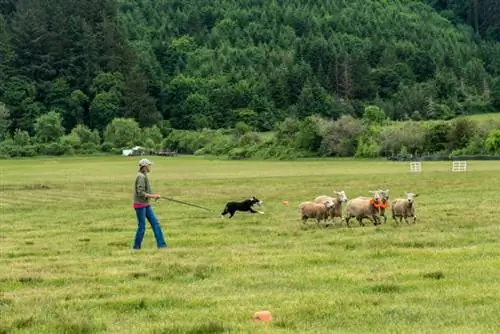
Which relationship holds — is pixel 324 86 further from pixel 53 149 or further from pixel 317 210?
pixel 317 210

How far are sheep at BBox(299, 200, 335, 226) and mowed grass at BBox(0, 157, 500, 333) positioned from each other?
0.37 meters

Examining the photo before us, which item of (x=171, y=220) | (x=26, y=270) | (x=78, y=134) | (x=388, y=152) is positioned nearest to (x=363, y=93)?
(x=78, y=134)

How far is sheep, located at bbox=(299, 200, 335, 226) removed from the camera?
2631 cm

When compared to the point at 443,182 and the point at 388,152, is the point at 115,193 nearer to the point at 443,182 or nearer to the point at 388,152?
the point at 443,182

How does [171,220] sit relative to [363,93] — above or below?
below

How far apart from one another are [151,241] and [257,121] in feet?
469

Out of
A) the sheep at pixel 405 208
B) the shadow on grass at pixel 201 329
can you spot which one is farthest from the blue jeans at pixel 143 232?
the shadow on grass at pixel 201 329

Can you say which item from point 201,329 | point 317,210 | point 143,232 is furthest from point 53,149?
point 201,329

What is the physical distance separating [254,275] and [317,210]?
33.7 ft

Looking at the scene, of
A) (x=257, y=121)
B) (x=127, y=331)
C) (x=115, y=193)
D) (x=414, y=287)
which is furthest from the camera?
(x=257, y=121)

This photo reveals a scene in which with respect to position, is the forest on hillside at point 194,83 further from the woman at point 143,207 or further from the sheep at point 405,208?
the woman at point 143,207

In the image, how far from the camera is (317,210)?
26.4m

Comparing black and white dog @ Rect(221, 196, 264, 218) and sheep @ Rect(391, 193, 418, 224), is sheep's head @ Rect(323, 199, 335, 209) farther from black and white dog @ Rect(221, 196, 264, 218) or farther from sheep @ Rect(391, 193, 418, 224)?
black and white dog @ Rect(221, 196, 264, 218)

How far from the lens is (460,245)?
20.0m
